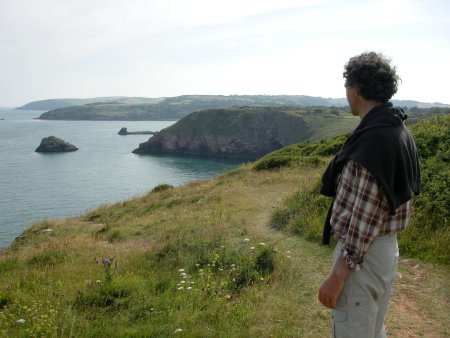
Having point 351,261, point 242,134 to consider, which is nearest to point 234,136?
point 242,134

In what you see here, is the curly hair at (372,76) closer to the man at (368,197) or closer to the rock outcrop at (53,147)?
the man at (368,197)

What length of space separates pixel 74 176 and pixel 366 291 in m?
76.7

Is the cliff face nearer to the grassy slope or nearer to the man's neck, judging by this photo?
the grassy slope

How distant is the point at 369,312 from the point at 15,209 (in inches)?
2074

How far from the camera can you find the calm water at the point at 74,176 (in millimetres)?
48781

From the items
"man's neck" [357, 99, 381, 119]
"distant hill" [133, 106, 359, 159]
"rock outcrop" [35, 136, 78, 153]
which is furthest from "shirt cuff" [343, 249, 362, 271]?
"distant hill" [133, 106, 359, 159]

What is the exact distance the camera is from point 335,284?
9.29ft

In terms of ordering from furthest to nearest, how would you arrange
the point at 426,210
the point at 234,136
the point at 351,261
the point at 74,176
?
the point at 234,136 < the point at 74,176 < the point at 426,210 < the point at 351,261

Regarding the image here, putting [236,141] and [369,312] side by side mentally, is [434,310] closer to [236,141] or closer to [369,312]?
[369,312]

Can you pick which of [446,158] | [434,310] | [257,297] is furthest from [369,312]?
[446,158]

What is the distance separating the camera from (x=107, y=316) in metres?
5.19

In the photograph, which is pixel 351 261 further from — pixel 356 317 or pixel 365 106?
pixel 365 106

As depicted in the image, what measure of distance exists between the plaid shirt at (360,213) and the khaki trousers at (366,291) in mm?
86

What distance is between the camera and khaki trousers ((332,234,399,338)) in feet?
9.39
